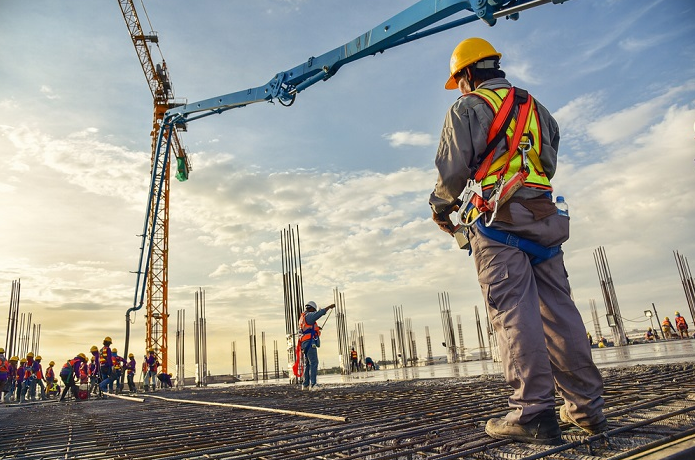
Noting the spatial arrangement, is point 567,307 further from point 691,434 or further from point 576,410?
point 691,434

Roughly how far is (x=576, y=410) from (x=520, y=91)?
141 centimetres

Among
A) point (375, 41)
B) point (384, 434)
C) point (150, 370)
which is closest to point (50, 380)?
point (150, 370)

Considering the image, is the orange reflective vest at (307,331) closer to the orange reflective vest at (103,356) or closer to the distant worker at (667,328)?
the orange reflective vest at (103,356)

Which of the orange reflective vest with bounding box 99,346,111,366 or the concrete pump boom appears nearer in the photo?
the concrete pump boom

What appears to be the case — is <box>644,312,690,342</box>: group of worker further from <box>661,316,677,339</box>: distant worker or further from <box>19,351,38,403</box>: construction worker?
<box>19,351,38,403</box>: construction worker

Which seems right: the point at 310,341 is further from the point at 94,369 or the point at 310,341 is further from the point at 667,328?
the point at 667,328

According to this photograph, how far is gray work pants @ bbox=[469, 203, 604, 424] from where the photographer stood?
1846 millimetres

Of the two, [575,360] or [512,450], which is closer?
[512,450]

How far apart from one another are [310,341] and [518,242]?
19.6 feet

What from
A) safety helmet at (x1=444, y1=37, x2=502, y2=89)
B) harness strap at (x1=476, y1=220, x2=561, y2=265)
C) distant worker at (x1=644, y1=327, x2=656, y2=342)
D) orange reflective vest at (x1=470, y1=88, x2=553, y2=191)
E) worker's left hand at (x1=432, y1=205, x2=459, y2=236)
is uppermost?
A: safety helmet at (x1=444, y1=37, x2=502, y2=89)

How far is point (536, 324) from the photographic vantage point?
6.21ft

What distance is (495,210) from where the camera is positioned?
1.98m

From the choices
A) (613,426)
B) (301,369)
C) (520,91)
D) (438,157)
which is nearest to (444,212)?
(438,157)

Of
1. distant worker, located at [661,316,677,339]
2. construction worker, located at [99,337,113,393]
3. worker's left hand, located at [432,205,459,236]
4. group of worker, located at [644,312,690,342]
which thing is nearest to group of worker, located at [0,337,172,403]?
construction worker, located at [99,337,113,393]
